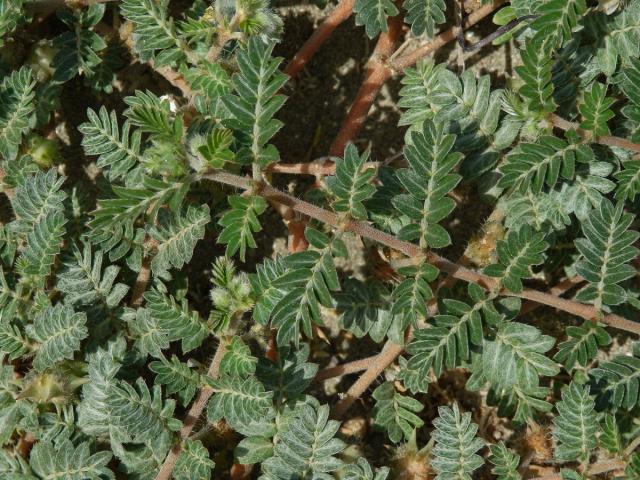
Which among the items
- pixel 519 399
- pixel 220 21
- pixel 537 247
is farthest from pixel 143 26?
pixel 519 399

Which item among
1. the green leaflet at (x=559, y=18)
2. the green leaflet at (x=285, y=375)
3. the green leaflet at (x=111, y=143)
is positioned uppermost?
the green leaflet at (x=559, y=18)

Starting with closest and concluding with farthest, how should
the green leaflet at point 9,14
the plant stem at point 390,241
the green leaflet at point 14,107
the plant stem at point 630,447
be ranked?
the plant stem at point 390,241, the plant stem at point 630,447, the green leaflet at point 9,14, the green leaflet at point 14,107

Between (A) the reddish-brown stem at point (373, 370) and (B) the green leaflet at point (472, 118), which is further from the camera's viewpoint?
(A) the reddish-brown stem at point (373, 370)

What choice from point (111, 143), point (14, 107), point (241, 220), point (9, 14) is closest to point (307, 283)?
point (241, 220)

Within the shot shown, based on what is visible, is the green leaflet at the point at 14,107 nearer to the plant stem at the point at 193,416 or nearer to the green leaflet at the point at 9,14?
the green leaflet at the point at 9,14

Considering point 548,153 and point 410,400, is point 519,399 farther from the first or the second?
point 548,153

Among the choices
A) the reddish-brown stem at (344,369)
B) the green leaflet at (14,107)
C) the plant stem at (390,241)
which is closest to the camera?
the plant stem at (390,241)

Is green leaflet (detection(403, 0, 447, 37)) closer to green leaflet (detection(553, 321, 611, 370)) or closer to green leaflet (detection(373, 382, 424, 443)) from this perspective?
green leaflet (detection(553, 321, 611, 370))

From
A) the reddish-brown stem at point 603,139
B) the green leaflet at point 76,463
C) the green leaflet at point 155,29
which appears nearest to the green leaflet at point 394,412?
the green leaflet at point 76,463
